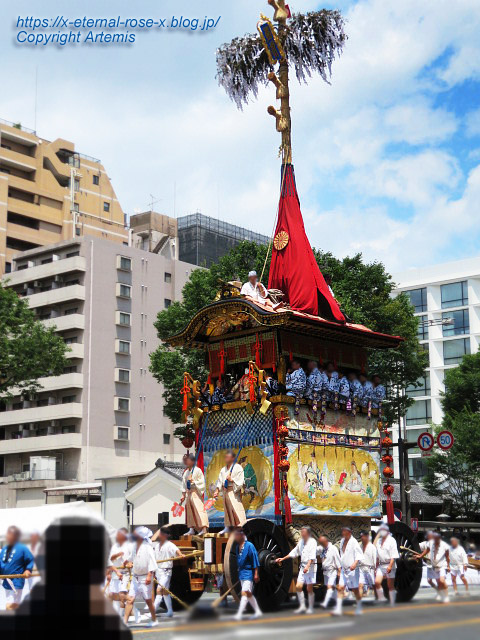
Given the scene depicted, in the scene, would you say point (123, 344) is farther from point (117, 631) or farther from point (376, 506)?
point (117, 631)

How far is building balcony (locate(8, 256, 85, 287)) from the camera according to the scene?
61.9m

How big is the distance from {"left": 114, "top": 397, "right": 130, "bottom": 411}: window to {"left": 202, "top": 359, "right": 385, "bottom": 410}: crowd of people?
141 feet

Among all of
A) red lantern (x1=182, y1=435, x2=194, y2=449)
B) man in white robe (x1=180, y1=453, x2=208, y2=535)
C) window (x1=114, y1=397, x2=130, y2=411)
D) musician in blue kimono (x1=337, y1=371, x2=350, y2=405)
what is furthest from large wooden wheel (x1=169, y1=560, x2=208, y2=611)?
window (x1=114, y1=397, x2=130, y2=411)

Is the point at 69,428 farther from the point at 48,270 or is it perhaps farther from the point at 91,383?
the point at 48,270

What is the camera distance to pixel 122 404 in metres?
61.7

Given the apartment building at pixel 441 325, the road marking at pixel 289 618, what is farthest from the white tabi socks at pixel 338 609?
the apartment building at pixel 441 325

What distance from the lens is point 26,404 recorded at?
207 feet

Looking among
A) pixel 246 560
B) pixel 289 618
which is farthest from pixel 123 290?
pixel 289 618

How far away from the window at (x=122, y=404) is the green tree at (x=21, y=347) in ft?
53.8

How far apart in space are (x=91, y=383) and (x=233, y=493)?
148 feet

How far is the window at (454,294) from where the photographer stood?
2985 inches

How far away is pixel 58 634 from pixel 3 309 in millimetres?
39692

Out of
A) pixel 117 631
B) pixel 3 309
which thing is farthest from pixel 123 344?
pixel 117 631

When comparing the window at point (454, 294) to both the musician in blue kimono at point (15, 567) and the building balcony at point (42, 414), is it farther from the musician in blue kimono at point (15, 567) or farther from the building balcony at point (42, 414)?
the musician in blue kimono at point (15, 567)
